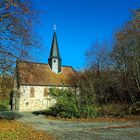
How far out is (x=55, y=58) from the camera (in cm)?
4809

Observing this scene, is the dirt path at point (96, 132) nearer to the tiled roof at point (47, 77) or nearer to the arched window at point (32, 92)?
the tiled roof at point (47, 77)

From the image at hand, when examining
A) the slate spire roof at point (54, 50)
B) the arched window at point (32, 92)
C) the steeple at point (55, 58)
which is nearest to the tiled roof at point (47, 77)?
the steeple at point (55, 58)

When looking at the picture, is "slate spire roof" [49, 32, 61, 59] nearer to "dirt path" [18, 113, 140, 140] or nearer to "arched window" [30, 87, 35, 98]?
"arched window" [30, 87, 35, 98]

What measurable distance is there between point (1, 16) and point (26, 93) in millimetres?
25919

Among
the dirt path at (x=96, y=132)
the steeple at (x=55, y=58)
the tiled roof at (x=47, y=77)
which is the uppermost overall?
the steeple at (x=55, y=58)

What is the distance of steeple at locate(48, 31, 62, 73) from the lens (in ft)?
158

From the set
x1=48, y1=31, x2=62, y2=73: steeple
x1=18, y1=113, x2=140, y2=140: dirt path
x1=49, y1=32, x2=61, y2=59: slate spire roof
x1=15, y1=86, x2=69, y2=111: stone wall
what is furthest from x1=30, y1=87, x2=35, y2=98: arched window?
x1=18, y1=113, x2=140, y2=140: dirt path

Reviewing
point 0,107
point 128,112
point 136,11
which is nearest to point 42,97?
point 0,107

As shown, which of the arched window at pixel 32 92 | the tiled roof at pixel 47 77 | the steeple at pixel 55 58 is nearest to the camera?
the tiled roof at pixel 47 77

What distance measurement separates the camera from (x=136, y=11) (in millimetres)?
20500

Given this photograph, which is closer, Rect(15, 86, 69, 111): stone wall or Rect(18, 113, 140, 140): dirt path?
Rect(18, 113, 140, 140): dirt path

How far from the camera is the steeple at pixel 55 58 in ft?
158

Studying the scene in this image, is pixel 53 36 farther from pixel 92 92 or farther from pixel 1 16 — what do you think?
pixel 1 16

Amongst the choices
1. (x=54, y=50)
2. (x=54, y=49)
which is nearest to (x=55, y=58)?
(x=54, y=50)
